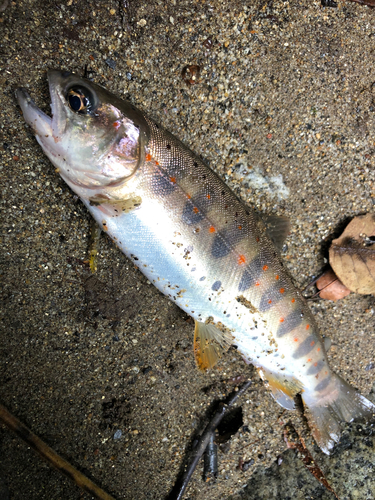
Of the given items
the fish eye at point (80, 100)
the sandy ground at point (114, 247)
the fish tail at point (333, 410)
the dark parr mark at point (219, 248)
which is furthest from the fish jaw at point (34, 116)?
the fish tail at point (333, 410)

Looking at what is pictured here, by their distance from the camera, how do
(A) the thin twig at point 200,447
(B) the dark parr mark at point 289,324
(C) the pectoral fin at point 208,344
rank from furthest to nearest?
(A) the thin twig at point 200,447
(C) the pectoral fin at point 208,344
(B) the dark parr mark at point 289,324

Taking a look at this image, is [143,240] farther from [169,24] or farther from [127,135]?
[169,24]

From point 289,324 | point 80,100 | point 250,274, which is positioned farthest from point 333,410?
point 80,100

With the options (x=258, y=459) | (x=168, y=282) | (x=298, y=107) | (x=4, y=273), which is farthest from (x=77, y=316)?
(x=298, y=107)

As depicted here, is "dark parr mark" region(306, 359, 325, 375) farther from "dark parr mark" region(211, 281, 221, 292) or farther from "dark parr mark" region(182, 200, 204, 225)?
"dark parr mark" region(182, 200, 204, 225)

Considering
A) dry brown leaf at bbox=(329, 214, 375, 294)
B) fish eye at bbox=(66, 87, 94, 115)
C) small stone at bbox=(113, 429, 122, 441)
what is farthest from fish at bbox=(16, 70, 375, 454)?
small stone at bbox=(113, 429, 122, 441)

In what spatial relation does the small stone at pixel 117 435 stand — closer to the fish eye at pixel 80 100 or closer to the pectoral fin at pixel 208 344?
the pectoral fin at pixel 208 344
